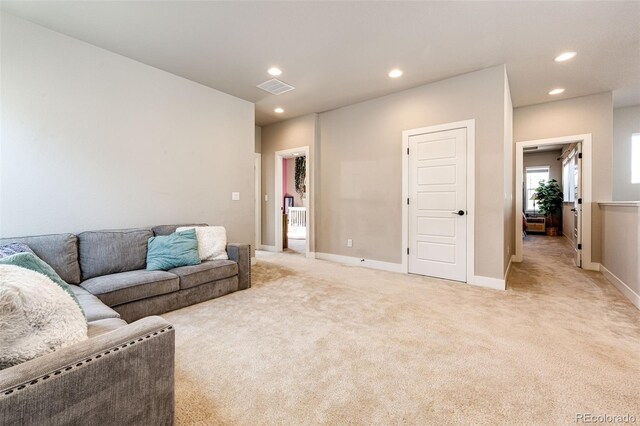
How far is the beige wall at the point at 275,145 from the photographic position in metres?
5.28

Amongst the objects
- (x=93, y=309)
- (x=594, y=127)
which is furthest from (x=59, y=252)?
(x=594, y=127)

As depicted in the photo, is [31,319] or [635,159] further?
[635,159]

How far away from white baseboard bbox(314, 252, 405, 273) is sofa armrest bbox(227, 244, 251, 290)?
79.3 inches

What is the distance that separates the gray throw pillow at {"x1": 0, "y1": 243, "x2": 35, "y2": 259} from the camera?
208 centimetres

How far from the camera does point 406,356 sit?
187 centimetres

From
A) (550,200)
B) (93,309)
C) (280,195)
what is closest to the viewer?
(93,309)

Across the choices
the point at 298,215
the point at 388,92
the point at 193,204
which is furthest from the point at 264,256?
the point at 298,215

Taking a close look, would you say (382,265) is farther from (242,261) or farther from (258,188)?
(258,188)

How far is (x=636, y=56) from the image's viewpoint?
3184 millimetres

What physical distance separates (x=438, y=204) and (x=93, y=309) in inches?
151

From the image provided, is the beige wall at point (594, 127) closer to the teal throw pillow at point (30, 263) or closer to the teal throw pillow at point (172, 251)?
the teal throw pillow at point (172, 251)

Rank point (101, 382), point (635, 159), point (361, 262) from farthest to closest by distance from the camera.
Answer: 1. point (635, 159)
2. point (361, 262)
3. point (101, 382)

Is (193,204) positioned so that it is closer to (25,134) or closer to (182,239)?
(182,239)

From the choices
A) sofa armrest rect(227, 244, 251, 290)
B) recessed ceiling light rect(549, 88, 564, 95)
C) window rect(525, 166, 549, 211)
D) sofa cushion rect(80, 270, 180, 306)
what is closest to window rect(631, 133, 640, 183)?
recessed ceiling light rect(549, 88, 564, 95)
